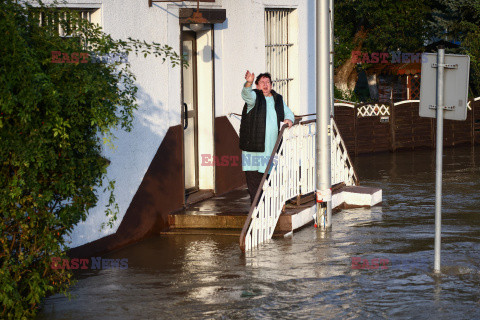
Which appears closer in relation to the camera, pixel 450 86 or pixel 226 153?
pixel 450 86

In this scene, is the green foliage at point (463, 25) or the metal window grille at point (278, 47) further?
the green foliage at point (463, 25)

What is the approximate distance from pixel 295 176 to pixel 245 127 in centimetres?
99

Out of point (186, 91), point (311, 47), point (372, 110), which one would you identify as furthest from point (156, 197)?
point (372, 110)

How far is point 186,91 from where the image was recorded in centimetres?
1150

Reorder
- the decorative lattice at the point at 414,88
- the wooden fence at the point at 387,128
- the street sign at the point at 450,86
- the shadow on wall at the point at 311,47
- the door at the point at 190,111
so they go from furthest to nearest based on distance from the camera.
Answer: the decorative lattice at the point at 414,88
the wooden fence at the point at 387,128
the shadow on wall at the point at 311,47
the door at the point at 190,111
the street sign at the point at 450,86

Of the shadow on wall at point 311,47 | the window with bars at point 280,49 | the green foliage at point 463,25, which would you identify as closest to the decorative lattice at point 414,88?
the green foliage at point 463,25

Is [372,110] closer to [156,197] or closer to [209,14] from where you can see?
[209,14]

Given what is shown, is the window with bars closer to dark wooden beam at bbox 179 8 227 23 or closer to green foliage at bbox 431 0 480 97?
dark wooden beam at bbox 179 8 227 23

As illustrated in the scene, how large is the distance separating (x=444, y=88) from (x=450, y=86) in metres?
0.06

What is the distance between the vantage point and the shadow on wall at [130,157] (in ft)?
30.3

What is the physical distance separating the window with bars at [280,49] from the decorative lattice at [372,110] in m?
5.60

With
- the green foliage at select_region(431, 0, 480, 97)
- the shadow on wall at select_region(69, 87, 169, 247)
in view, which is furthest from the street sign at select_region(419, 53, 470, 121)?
the green foliage at select_region(431, 0, 480, 97)

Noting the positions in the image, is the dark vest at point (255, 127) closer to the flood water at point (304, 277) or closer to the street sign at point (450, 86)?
the flood water at point (304, 277)

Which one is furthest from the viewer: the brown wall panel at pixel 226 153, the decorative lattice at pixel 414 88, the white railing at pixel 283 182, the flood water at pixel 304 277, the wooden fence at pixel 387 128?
the decorative lattice at pixel 414 88
